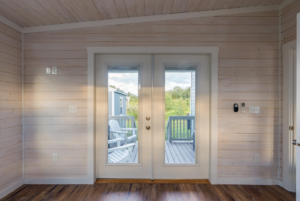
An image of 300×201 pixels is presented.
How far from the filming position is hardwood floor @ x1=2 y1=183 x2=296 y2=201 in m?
2.24

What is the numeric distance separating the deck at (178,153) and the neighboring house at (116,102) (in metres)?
0.63

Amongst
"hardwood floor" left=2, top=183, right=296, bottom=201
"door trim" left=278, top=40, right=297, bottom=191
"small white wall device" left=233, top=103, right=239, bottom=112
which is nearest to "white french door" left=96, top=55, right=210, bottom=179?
"hardwood floor" left=2, top=183, right=296, bottom=201

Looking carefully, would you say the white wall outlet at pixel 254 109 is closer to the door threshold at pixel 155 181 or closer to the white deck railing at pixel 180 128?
the white deck railing at pixel 180 128

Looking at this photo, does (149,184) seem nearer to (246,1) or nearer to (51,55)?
(51,55)

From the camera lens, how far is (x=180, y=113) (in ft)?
8.90

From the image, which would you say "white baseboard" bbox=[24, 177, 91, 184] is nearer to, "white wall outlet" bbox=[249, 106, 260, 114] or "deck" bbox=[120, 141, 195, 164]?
"deck" bbox=[120, 141, 195, 164]

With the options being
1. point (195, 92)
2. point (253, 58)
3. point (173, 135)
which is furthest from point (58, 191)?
point (253, 58)

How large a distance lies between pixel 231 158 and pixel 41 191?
2.78 meters

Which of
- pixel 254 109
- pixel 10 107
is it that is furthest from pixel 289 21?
pixel 10 107

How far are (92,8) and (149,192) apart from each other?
2576 mm

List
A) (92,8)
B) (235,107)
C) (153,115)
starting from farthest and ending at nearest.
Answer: (153,115) → (235,107) → (92,8)

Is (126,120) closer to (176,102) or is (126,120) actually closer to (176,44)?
(176,102)

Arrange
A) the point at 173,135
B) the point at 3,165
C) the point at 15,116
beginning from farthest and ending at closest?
the point at 173,135, the point at 15,116, the point at 3,165

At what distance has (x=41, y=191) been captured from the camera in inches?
94.0
